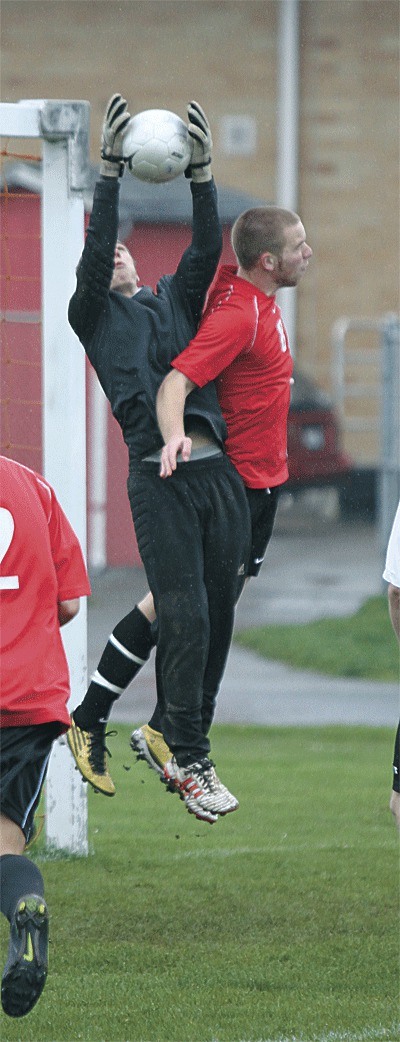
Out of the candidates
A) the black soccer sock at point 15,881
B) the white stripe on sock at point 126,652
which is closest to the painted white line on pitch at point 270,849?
the white stripe on sock at point 126,652

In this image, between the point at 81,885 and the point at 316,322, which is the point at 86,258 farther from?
the point at 316,322

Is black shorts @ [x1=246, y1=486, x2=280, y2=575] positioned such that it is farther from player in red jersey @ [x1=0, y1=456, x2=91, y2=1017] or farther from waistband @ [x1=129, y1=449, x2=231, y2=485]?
player in red jersey @ [x1=0, y1=456, x2=91, y2=1017]

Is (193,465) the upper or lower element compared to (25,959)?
upper

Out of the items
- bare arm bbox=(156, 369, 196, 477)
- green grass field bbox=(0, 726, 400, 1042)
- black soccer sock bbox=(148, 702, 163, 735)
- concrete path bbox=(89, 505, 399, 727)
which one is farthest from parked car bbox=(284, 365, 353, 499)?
bare arm bbox=(156, 369, 196, 477)

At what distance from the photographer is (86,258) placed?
15.2ft

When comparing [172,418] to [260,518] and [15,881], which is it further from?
[15,881]

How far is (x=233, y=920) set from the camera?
6.15m

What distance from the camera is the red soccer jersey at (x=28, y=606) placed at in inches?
170

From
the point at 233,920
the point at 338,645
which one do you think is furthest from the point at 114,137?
the point at 338,645

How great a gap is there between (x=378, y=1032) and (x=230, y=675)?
7246 mm

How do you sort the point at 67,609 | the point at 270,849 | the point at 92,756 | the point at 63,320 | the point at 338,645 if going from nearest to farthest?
1. the point at 67,609
2. the point at 92,756
3. the point at 63,320
4. the point at 270,849
5. the point at 338,645

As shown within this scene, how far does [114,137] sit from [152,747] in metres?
1.91

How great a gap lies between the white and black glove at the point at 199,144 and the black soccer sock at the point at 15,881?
2.05m

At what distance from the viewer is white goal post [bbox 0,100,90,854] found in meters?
5.92
